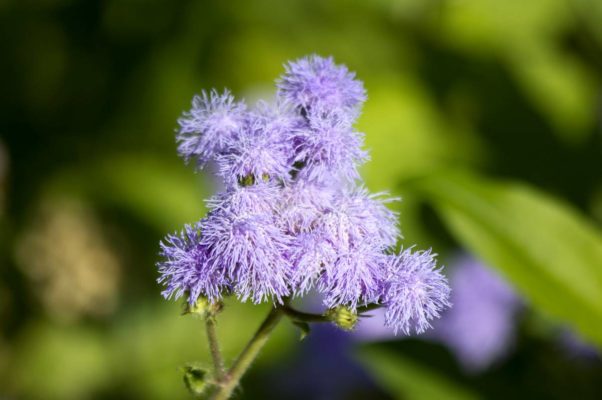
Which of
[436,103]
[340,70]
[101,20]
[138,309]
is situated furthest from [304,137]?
[101,20]

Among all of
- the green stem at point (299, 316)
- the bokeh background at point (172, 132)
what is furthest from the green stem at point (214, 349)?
the bokeh background at point (172, 132)

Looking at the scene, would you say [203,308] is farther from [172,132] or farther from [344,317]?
[172,132]

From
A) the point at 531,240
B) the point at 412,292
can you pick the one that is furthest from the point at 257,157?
the point at 531,240

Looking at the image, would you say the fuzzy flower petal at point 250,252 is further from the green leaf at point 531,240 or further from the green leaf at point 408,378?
the green leaf at point 408,378

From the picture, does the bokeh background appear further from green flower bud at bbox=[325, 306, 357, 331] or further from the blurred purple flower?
green flower bud at bbox=[325, 306, 357, 331]

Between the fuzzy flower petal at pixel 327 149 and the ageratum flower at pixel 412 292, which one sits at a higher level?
the fuzzy flower petal at pixel 327 149
